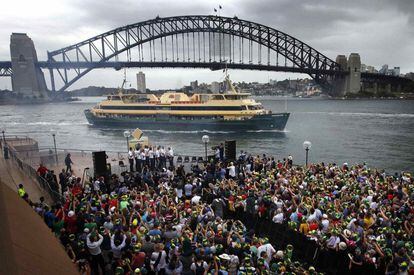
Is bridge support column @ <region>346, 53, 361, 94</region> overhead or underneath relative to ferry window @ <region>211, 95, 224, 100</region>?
overhead

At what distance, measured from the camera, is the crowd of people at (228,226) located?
242 inches

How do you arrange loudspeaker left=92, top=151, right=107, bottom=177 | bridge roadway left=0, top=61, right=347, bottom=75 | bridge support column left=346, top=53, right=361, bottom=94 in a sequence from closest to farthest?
loudspeaker left=92, top=151, right=107, bottom=177 < bridge roadway left=0, top=61, right=347, bottom=75 < bridge support column left=346, top=53, right=361, bottom=94

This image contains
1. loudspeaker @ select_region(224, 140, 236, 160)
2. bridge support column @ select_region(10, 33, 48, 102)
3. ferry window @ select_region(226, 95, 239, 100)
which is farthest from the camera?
bridge support column @ select_region(10, 33, 48, 102)

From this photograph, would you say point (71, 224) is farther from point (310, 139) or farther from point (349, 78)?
point (349, 78)

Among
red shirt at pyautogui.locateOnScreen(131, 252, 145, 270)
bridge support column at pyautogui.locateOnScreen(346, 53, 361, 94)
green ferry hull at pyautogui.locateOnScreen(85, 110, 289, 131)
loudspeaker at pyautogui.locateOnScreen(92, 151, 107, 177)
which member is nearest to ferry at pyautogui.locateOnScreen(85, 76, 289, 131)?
green ferry hull at pyautogui.locateOnScreen(85, 110, 289, 131)

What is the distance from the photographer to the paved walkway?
11.4 metres

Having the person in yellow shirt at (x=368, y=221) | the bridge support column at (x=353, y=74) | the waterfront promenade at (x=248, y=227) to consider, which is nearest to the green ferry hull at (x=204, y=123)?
the waterfront promenade at (x=248, y=227)

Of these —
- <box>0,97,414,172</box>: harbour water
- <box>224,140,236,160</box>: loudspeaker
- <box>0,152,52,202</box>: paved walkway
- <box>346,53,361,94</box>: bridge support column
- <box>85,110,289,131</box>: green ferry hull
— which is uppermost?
<box>346,53,361,94</box>: bridge support column

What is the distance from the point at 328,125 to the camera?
195ft

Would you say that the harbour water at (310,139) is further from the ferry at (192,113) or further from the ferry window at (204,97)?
the ferry window at (204,97)

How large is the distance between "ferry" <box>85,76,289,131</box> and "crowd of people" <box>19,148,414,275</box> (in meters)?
35.8

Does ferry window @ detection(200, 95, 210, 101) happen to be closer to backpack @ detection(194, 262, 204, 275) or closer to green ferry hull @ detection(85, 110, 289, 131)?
green ferry hull @ detection(85, 110, 289, 131)

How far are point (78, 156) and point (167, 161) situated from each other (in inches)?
219

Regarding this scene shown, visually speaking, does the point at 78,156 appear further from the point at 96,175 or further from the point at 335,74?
the point at 335,74
